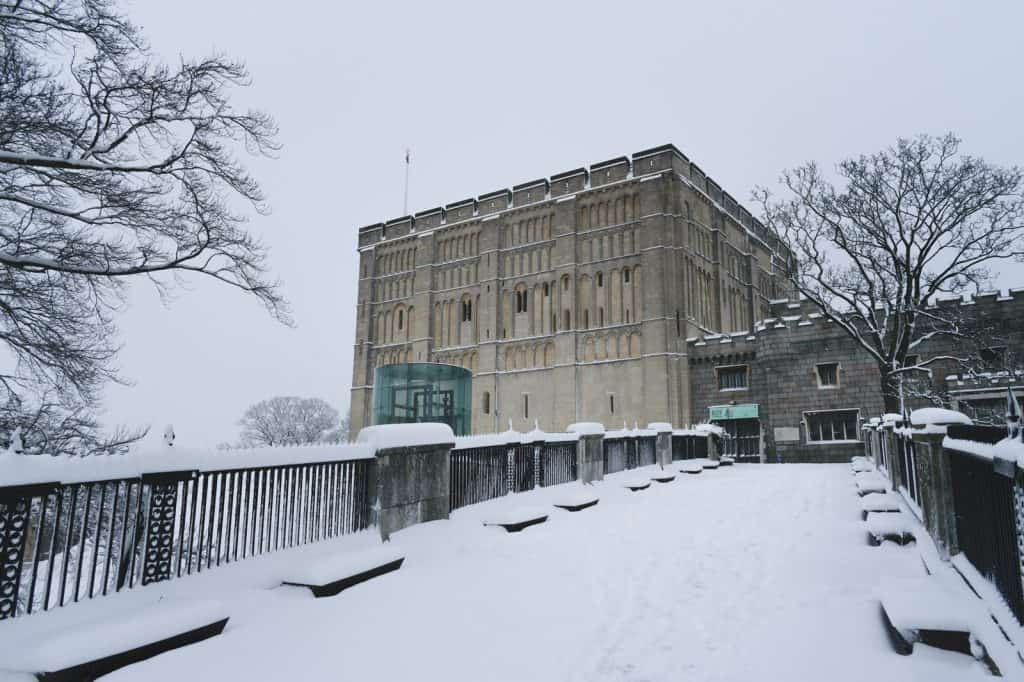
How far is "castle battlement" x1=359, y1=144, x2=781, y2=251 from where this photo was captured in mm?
39250

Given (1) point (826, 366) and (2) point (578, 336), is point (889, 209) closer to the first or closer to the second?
(1) point (826, 366)

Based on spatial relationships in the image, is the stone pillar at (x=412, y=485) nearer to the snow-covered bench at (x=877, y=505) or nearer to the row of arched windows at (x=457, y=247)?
the snow-covered bench at (x=877, y=505)

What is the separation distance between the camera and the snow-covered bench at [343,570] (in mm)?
5113

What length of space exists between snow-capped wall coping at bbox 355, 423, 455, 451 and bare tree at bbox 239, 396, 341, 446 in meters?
49.7

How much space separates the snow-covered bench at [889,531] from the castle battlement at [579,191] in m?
33.7

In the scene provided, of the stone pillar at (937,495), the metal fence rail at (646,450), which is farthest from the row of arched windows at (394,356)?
the stone pillar at (937,495)

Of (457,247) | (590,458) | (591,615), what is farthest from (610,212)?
(591,615)

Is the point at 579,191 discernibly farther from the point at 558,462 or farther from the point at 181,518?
the point at 181,518

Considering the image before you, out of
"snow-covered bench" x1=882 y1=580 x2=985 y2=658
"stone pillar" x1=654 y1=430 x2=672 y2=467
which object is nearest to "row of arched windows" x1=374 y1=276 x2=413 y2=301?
"stone pillar" x1=654 y1=430 x2=672 y2=467

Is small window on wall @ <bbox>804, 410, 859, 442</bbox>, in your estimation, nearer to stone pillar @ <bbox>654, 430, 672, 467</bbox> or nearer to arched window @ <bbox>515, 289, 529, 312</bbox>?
stone pillar @ <bbox>654, 430, 672, 467</bbox>

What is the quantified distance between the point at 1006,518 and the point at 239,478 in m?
6.71

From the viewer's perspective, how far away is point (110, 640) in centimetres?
351

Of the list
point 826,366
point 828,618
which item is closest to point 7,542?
point 828,618

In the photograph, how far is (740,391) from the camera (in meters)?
32.2
